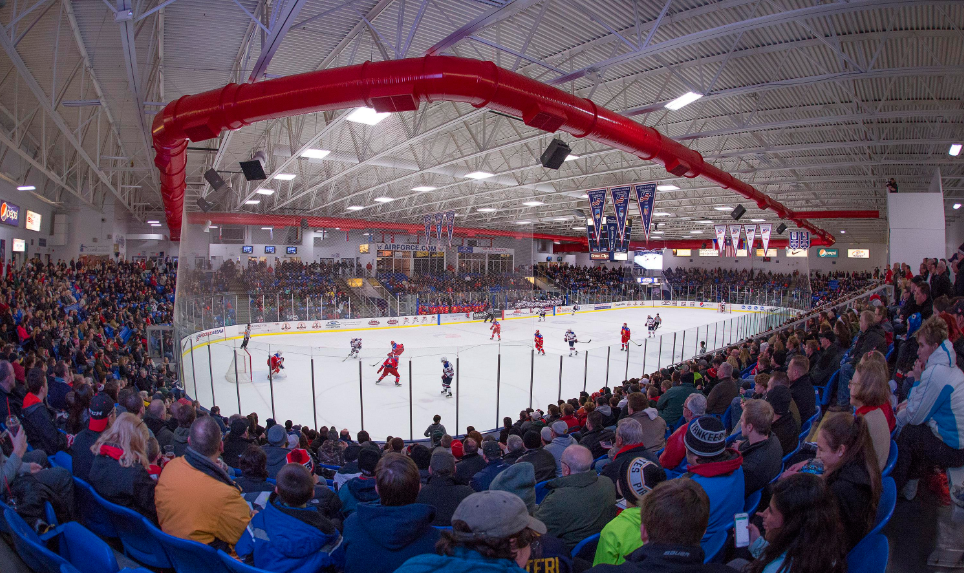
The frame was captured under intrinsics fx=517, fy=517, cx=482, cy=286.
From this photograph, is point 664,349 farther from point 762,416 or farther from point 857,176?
point 762,416

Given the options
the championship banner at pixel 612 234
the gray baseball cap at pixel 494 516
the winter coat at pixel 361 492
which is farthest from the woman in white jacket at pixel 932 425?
the championship banner at pixel 612 234

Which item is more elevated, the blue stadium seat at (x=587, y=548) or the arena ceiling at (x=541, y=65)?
the arena ceiling at (x=541, y=65)

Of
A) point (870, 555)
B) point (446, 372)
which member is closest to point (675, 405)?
point (870, 555)

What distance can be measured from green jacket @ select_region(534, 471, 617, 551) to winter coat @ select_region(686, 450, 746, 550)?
534 mm

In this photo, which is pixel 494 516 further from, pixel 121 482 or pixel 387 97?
pixel 387 97

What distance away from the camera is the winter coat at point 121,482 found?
304cm

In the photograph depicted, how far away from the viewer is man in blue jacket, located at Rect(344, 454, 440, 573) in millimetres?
2135

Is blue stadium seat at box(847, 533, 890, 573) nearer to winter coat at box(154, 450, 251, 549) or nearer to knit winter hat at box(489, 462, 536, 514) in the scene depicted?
knit winter hat at box(489, 462, 536, 514)

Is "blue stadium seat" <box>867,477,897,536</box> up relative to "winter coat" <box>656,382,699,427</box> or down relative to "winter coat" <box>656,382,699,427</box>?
up

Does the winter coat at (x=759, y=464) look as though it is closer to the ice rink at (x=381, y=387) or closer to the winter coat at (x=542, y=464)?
the winter coat at (x=542, y=464)

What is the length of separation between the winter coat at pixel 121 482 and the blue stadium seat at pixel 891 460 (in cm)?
426

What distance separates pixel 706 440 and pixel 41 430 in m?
4.97

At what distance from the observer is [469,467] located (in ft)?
15.9

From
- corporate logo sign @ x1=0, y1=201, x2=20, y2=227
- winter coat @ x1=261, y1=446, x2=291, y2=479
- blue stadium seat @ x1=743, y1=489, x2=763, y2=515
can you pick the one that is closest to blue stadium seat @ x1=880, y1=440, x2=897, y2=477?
blue stadium seat @ x1=743, y1=489, x2=763, y2=515
